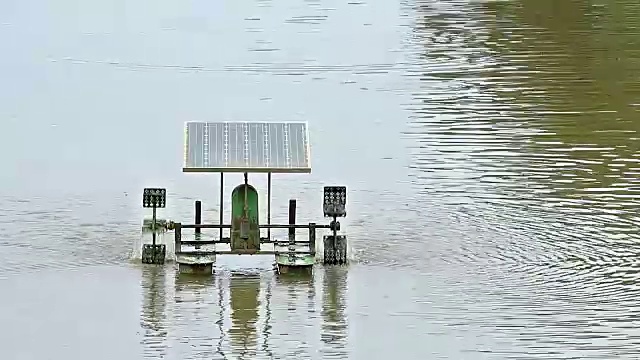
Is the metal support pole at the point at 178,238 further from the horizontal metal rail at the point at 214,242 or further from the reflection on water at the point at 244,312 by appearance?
the reflection on water at the point at 244,312

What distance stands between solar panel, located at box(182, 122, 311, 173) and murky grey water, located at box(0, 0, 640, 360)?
0.90m

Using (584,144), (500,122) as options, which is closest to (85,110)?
(500,122)

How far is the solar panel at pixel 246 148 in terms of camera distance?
11.2m

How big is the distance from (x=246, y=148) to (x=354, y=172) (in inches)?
129

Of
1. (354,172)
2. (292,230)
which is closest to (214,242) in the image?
(292,230)

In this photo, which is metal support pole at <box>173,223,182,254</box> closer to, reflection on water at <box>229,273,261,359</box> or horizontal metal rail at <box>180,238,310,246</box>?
horizontal metal rail at <box>180,238,310,246</box>

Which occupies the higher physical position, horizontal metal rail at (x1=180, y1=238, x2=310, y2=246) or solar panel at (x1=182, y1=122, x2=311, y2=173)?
solar panel at (x1=182, y1=122, x2=311, y2=173)

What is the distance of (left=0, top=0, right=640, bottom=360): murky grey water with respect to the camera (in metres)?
10.0

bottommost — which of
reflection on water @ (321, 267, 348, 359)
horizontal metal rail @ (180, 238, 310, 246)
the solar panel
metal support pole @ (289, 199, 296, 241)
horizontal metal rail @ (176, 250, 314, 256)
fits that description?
reflection on water @ (321, 267, 348, 359)

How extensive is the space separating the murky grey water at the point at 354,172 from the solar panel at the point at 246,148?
0.90 metres

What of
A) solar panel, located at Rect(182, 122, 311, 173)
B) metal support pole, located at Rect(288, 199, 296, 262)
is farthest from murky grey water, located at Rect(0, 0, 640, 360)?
solar panel, located at Rect(182, 122, 311, 173)

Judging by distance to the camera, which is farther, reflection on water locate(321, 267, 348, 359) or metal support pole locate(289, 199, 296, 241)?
metal support pole locate(289, 199, 296, 241)

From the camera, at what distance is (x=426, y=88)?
17.8m

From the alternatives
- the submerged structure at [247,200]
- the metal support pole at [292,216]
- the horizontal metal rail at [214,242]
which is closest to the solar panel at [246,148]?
the submerged structure at [247,200]
